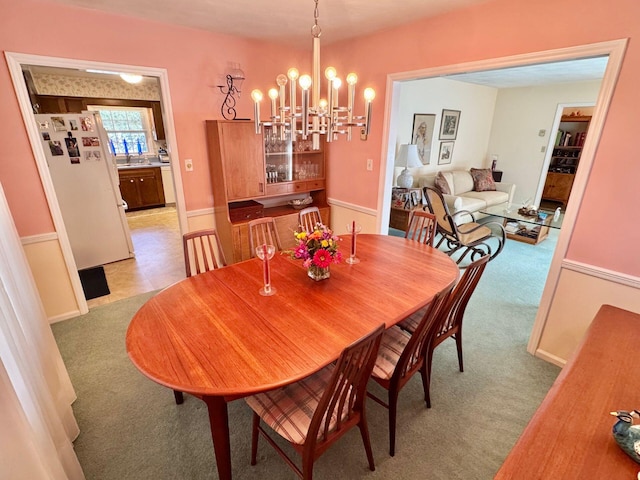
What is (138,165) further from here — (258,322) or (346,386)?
(346,386)

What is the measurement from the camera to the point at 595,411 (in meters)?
1.06

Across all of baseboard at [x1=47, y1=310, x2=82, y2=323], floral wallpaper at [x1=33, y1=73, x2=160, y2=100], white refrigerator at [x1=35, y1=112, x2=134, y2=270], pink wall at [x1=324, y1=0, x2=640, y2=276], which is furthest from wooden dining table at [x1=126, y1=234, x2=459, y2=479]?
floral wallpaper at [x1=33, y1=73, x2=160, y2=100]

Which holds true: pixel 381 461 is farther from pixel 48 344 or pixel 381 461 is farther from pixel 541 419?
pixel 48 344

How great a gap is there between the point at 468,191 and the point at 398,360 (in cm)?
496

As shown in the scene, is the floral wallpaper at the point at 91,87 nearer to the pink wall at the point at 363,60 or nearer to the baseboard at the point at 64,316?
the pink wall at the point at 363,60

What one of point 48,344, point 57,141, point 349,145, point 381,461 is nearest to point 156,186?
point 57,141

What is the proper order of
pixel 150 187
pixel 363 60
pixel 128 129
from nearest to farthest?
1. pixel 363 60
2. pixel 150 187
3. pixel 128 129

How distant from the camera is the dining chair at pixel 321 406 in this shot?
1.11 m

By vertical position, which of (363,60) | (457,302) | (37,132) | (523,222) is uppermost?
(363,60)

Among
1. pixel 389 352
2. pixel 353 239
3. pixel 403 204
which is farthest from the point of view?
pixel 403 204

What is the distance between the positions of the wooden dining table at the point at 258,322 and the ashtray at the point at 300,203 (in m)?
1.77

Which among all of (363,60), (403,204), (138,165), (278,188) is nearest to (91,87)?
(138,165)

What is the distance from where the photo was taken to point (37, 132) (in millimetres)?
2385

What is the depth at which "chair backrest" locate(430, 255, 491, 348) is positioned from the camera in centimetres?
169
